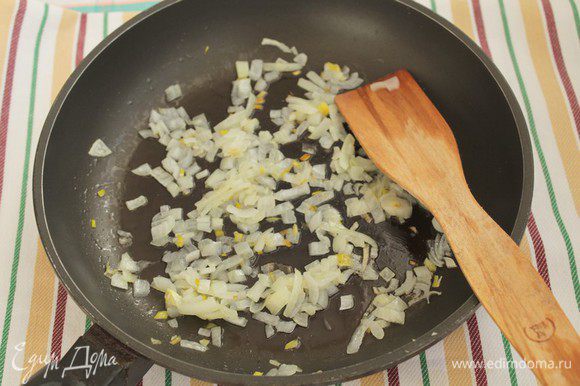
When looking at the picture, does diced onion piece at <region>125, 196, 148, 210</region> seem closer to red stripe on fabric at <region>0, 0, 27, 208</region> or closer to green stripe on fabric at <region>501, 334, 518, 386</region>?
red stripe on fabric at <region>0, 0, 27, 208</region>

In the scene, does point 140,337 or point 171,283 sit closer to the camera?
point 140,337

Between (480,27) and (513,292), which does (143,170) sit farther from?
(480,27)

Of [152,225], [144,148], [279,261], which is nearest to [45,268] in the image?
[152,225]

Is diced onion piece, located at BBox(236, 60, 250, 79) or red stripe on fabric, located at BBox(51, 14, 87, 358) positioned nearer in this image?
red stripe on fabric, located at BBox(51, 14, 87, 358)

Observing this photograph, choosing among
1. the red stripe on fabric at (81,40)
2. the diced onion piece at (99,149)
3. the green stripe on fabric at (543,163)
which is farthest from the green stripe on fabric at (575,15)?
the red stripe on fabric at (81,40)

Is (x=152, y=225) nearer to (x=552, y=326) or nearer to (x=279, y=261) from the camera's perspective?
(x=279, y=261)

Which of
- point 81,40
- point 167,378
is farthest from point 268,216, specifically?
point 81,40

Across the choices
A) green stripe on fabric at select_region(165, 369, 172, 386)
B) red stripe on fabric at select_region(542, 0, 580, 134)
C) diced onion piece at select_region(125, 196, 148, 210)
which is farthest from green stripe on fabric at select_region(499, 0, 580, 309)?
diced onion piece at select_region(125, 196, 148, 210)
